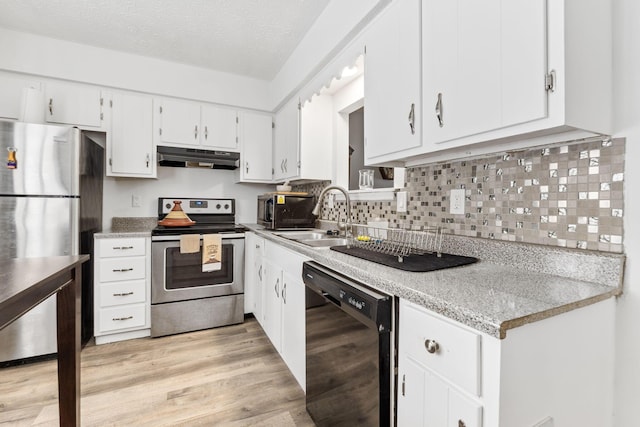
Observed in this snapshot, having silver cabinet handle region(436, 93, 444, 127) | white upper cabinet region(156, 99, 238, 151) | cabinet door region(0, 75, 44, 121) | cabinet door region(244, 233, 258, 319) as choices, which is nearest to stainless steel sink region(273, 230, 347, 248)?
A: cabinet door region(244, 233, 258, 319)

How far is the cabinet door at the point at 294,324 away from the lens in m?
1.63

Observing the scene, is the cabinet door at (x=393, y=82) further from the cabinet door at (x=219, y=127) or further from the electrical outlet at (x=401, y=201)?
the cabinet door at (x=219, y=127)

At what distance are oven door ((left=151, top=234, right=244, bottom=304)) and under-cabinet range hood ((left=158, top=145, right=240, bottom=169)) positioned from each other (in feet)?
2.59

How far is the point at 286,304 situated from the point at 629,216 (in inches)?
62.8

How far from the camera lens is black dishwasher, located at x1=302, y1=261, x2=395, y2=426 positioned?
93cm

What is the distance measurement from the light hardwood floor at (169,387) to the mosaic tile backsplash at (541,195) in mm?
1340

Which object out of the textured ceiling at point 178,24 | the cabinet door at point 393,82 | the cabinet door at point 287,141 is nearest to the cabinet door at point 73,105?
the textured ceiling at point 178,24

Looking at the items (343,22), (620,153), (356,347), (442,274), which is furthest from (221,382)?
(343,22)

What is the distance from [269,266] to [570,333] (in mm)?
1810

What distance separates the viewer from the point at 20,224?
6.53ft

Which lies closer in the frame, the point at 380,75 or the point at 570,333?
the point at 570,333

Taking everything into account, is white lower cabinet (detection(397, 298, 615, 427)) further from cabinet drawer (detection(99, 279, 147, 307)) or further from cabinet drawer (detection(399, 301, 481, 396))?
cabinet drawer (detection(99, 279, 147, 307))

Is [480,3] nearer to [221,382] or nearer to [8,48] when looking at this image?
[221,382]

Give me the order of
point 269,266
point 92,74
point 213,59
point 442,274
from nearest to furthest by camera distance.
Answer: point 442,274
point 269,266
point 92,74
point 213,59
